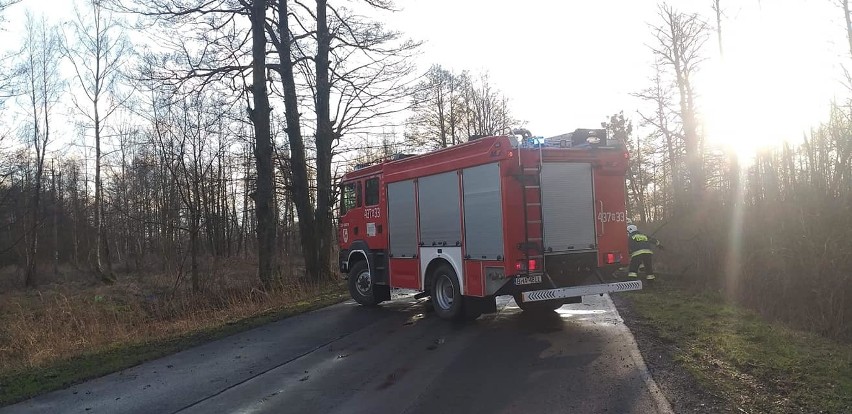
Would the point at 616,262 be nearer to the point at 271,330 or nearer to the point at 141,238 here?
the point at 271,330

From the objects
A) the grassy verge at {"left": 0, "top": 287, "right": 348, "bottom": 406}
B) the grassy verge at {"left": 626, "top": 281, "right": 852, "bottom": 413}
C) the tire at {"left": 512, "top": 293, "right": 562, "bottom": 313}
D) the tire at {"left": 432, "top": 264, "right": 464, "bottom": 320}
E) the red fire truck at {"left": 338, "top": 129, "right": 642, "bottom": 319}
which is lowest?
the grassy verge at {"left": 0, "top": 287, "right": 348, "bottom": 406}

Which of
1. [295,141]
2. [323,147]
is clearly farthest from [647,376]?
[323,147]

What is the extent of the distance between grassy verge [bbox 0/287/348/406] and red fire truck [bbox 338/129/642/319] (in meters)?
3.64

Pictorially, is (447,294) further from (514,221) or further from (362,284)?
(362,284)

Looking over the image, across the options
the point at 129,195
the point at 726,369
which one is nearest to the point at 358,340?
the point at 726,369

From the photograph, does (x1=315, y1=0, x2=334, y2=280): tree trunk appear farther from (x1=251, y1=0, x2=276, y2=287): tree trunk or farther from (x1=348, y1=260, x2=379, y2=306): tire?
(x1=348, y1=260, x2=379, y2=306): tire

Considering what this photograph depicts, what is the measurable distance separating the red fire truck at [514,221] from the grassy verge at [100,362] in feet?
11.9

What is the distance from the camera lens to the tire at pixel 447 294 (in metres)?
10.4

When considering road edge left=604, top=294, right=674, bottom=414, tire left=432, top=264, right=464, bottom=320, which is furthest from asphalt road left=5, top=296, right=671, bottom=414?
tire left=432, top=264, right=464, bottom=320

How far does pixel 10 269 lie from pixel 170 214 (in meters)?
22.1

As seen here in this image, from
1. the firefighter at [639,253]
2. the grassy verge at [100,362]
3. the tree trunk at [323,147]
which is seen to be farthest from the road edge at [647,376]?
the tree trunk at [323,147]

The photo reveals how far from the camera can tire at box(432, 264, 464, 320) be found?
10445 millimetres

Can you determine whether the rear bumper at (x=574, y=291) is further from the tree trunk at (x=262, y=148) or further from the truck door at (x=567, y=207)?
the tree trunk at (x=262, y=148)

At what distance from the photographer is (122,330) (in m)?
11.9
